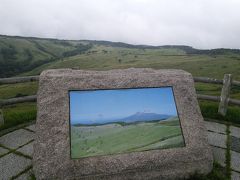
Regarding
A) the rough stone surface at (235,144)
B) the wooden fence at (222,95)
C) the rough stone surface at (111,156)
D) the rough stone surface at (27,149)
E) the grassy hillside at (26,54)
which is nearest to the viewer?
the rough stone surface at (111,156)

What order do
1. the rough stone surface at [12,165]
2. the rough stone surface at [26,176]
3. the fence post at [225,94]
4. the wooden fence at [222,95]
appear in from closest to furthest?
the rough stone surface at [26,176] < the rough stone surface at [12,165] < the wooden fence at [222,95] < the fence post at [225,94]

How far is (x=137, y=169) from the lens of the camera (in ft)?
14.8

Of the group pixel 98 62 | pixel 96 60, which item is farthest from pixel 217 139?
pixel 96 60

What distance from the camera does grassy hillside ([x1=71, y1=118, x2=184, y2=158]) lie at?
453 cm

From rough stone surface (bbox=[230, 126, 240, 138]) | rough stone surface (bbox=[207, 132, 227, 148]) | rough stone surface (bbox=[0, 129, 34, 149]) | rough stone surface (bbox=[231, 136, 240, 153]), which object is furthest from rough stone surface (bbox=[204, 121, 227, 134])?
rough stone surface (bbox=[0, 129, 34, 149])

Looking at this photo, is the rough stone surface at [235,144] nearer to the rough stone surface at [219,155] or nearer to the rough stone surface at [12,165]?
the rough stone surface at [219,155]

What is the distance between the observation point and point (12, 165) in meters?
5.09

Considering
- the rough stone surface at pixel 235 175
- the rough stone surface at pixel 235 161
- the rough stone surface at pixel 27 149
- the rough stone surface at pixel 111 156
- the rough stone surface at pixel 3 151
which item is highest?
the rough stone surface at pixel 111 156

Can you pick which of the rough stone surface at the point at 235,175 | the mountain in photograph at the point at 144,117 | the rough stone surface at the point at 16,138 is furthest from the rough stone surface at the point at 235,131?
the rough stone surface at the point at 16,138

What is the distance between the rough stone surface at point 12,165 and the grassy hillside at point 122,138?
4.04 feet

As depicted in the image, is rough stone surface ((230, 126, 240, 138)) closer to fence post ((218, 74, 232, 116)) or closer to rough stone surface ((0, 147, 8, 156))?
fence post ((218, 74, 232, 116))

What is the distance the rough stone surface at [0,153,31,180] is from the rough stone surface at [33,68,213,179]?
788 millimetres

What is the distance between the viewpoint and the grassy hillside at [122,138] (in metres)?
4.53

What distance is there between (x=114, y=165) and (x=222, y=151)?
2.68 meters
